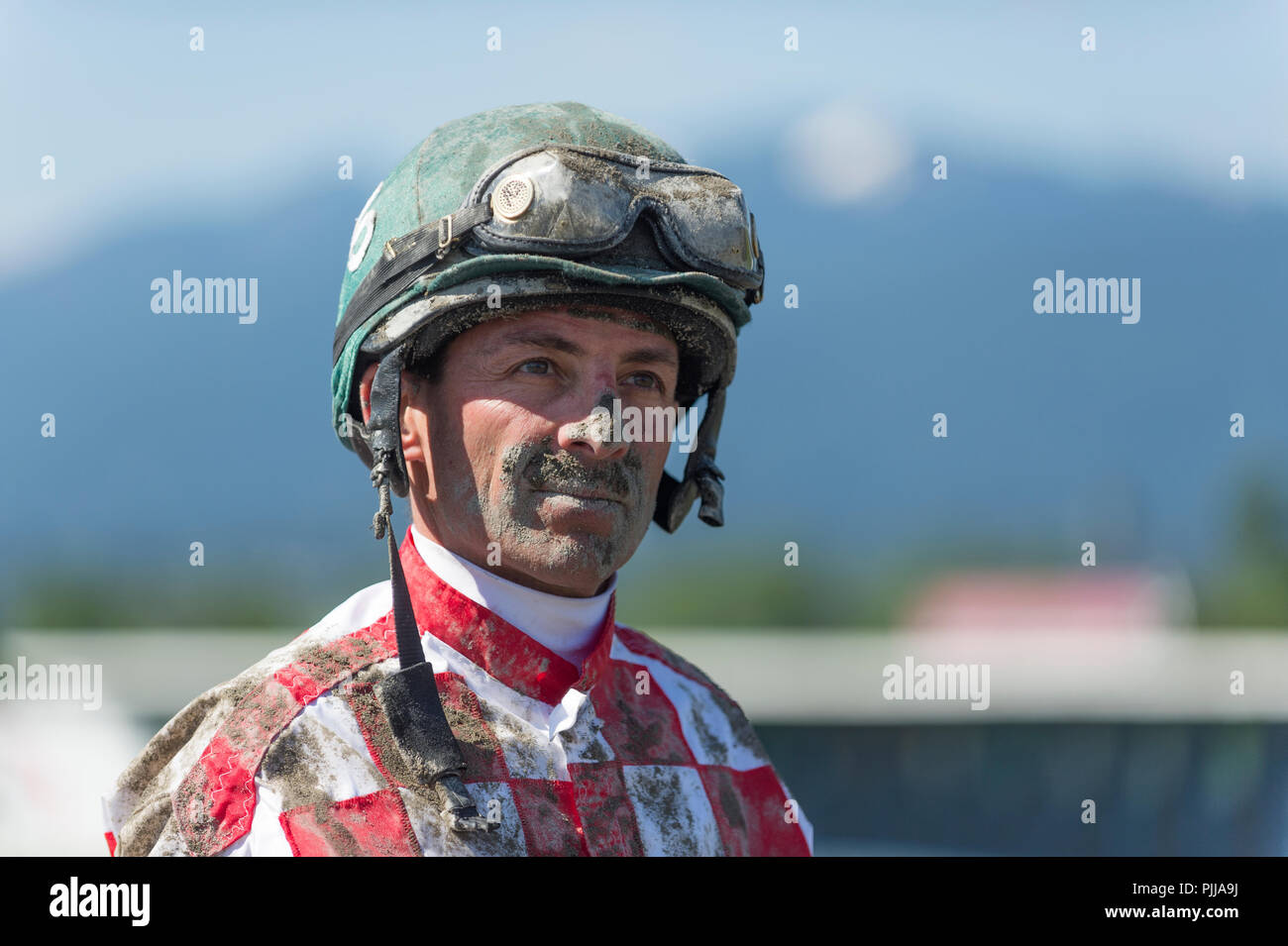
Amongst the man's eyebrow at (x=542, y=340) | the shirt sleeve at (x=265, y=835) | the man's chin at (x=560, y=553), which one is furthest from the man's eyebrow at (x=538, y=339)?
the shirt sleeve at (x=265, y=835)

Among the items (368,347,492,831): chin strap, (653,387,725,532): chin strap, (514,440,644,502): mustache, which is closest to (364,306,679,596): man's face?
(514,440,644,502): mustache

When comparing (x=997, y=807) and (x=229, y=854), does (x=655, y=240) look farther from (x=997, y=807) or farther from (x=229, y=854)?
(x=997, y=807)

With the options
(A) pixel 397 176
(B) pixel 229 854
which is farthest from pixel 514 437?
(B) pixel 229 854

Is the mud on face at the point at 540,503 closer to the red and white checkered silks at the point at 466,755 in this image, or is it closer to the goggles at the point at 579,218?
the red and white checkered silks at the point at 466,755

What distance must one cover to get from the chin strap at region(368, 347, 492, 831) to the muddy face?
143mm

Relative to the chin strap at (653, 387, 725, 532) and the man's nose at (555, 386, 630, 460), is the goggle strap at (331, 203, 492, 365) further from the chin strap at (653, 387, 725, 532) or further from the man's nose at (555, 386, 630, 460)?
the chin strap at (653, 387, 725, 532)

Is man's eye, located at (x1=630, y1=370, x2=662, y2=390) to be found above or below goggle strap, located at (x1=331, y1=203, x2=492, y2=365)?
below

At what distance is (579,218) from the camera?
3420 mm

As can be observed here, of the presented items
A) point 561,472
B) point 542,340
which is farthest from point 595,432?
point 542,340

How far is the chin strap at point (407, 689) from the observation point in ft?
10.6

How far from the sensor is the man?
3.27m

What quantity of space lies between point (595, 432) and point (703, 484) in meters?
0.78

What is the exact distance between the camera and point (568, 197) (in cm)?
342

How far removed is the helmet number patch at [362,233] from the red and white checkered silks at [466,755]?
812mm
